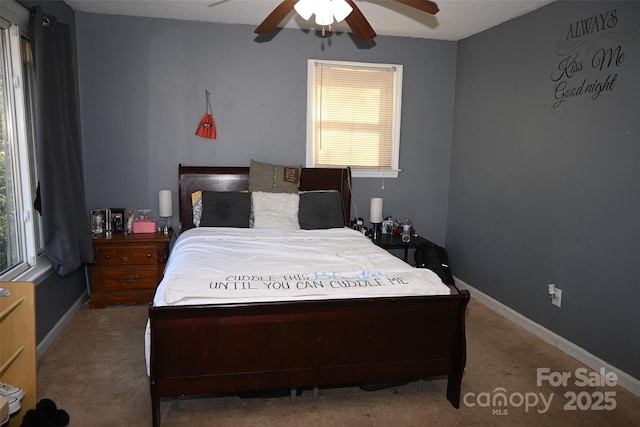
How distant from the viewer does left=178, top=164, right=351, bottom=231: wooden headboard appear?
12.6ft

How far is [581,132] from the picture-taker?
2834 millimetres

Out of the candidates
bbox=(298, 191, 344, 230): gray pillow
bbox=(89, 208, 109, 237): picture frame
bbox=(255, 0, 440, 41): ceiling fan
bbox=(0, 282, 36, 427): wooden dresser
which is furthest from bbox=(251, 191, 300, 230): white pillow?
bbox=(0, 282, 36, 427): wooden dresser

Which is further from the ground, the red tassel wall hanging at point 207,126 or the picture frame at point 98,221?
the red tassel wall hanging at point 207,126

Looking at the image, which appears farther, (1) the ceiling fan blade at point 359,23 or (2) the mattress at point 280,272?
(1) the ceiling fan blade at point 359,23

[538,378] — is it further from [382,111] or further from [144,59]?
[144,59]

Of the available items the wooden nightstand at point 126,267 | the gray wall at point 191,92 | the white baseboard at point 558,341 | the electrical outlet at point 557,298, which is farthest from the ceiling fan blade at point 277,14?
the white baseboard at point 558,341

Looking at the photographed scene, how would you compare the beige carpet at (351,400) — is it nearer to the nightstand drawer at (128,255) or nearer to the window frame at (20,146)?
the window frame at (20,146)

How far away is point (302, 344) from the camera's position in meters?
2.12

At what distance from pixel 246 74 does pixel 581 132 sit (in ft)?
8.91

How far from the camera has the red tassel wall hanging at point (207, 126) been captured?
388 cm

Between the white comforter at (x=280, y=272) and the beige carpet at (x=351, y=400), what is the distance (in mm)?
618

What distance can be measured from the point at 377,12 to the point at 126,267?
9.47 ft

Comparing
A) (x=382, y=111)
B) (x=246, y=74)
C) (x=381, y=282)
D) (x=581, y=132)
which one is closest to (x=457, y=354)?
(x=381, y=282)

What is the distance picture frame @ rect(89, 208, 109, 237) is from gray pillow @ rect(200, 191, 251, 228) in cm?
89
